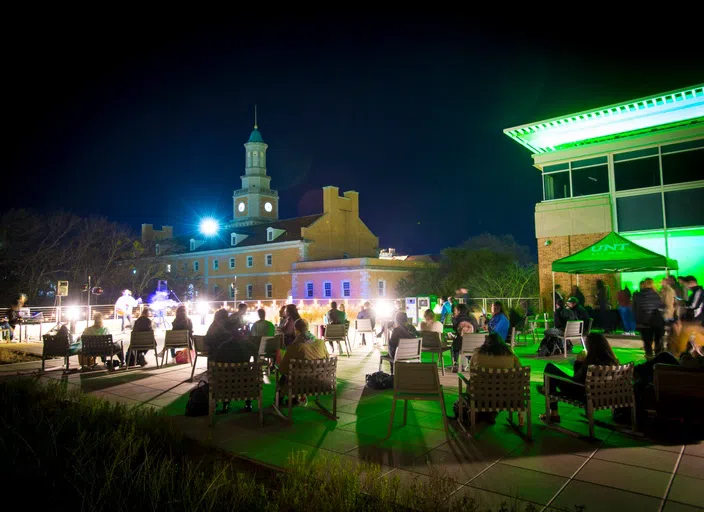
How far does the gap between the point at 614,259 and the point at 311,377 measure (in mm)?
9656

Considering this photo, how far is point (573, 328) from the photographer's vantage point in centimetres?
1109

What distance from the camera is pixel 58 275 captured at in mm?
39719

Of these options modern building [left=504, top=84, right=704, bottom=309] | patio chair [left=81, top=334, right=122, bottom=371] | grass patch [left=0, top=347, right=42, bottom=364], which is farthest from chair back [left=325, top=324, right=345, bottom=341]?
modern building [left=504, top=84, right=704, bottom=309]

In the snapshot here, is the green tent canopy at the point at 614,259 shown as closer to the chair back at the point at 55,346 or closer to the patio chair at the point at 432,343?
the patio chair at the point at 432,343

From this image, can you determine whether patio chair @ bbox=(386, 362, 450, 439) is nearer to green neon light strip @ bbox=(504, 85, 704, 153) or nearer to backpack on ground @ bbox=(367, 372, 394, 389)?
backpack on ground @ bbox=(367, 372, 394, 389)

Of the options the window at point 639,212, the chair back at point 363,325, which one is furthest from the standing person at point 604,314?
the chair back at point 363,325

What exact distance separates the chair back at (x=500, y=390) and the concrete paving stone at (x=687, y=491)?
154cm

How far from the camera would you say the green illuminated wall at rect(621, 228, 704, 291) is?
17.2 m

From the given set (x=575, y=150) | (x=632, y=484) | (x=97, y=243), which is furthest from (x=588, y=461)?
(x=97, y=243)

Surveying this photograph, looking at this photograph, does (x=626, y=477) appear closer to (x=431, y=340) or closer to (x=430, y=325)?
(x=431, y=340)

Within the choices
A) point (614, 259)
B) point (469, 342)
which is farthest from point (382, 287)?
point (469, 342)

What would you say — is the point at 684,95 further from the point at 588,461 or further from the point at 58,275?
the point at 58,275

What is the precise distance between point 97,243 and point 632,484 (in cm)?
4744

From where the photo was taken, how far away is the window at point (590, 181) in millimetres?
19094
